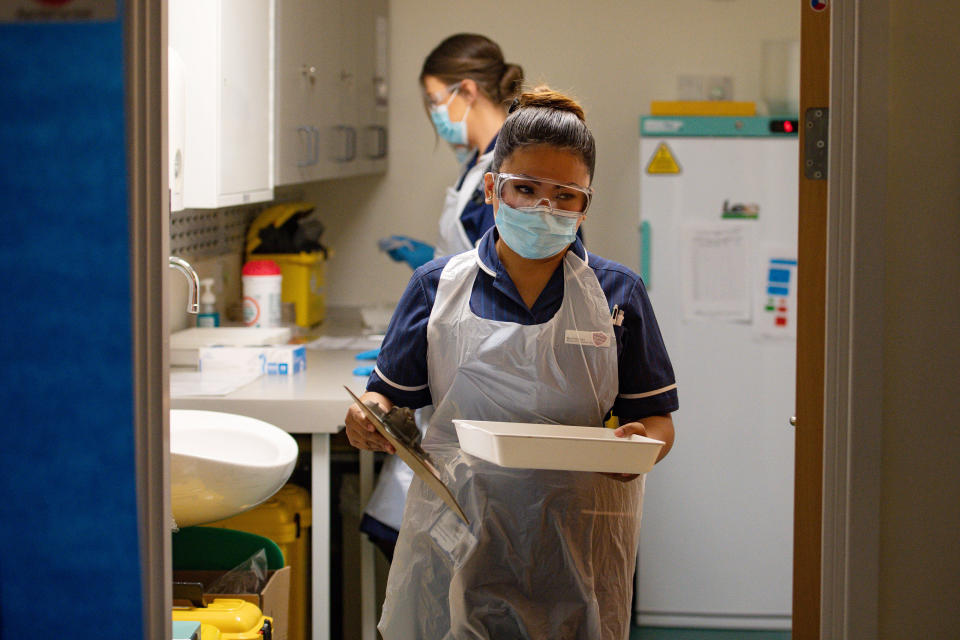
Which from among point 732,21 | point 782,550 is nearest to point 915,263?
point 782,550

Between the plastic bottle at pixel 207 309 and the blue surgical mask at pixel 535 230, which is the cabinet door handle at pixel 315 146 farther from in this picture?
the blue surgical mask at pixel 535 230

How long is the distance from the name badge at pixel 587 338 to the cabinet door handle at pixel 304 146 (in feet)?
5.73

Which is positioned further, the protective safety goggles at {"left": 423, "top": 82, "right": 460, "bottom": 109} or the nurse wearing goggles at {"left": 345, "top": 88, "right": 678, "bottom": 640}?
the protective safety goggles at {"left": 423, "top": 82, "right": 460, "bottom": 109}

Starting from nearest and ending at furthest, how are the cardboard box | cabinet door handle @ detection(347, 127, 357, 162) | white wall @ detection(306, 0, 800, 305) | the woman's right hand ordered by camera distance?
the woman's right hand, the cardboard box, cabinet door handle @ detection(347, 127, 357, 162), white wall @ detection(306, 0, 800, 305)

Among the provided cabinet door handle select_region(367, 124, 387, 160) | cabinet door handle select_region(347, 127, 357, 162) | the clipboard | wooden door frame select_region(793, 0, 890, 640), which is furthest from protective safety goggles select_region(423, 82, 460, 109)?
wooden door frame select_region(793, 0, 890, 640)

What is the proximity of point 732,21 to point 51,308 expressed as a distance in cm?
340

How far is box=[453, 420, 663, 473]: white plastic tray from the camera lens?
1.42 meters

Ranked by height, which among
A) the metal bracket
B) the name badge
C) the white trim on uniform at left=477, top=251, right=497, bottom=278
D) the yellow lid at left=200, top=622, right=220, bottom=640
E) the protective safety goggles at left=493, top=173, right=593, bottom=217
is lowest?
the yellow lid at left=200, top=622, right=220, bottom=640

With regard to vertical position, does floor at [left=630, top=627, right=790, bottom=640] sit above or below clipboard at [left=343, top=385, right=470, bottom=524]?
below

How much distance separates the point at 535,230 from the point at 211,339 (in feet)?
5.36

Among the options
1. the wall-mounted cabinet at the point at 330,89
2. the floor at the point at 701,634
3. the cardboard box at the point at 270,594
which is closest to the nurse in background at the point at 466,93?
the wall-mounted cabinet at the point at 330,89

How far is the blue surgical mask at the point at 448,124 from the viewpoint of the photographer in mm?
2928

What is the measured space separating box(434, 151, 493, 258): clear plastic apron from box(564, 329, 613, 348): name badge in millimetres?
1019

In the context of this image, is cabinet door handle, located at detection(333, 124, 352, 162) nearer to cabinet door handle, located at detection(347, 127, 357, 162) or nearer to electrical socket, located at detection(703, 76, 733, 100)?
cabinet door handle, located at detection(347, 127, 357, 162)
